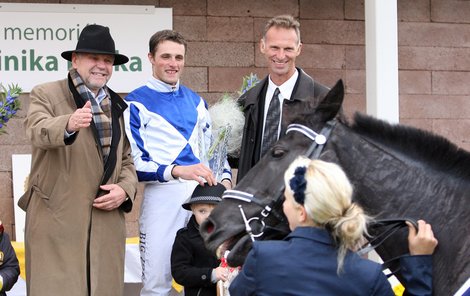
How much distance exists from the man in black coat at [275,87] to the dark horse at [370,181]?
1.17 metres

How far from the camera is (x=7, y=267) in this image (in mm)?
5359

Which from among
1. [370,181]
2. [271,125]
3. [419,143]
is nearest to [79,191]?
[271,125]

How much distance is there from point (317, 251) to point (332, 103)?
942mm

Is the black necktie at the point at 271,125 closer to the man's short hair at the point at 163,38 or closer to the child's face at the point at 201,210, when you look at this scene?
the child's face at the point at 201,210

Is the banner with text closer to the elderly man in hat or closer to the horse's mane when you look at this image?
the elderly man in hat

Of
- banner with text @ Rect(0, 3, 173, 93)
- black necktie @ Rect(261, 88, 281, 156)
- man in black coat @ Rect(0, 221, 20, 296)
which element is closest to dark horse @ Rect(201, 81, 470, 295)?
black necktie @ Rect(261, 88, 281, 156)

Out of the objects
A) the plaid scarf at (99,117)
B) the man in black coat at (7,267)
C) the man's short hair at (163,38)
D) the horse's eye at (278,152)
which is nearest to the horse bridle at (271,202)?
the horse's eye at (278,152)

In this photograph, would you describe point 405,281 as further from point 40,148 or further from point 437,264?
point 40,148

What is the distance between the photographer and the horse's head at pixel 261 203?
11.9 feet

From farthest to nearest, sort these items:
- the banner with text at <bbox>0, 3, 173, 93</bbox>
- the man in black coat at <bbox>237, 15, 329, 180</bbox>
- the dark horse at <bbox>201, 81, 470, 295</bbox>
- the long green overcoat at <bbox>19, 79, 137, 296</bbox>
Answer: the banner with text at <bbox>0, 3, 173, 93</bbox> < the man in black coat at <bbox>237, 15, 329, 180</bbox> < the long green overcoat at <bbox>19, 79, 137, 296</bbox> < the dark horse at <bbox>201, 81, 470, 295</bbox>

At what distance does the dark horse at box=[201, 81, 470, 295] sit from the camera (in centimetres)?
354

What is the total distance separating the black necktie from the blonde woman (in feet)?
5.81

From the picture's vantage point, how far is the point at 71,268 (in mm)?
4840

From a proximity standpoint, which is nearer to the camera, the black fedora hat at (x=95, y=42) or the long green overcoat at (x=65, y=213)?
the long green overcoat at (x=65, y=213)
